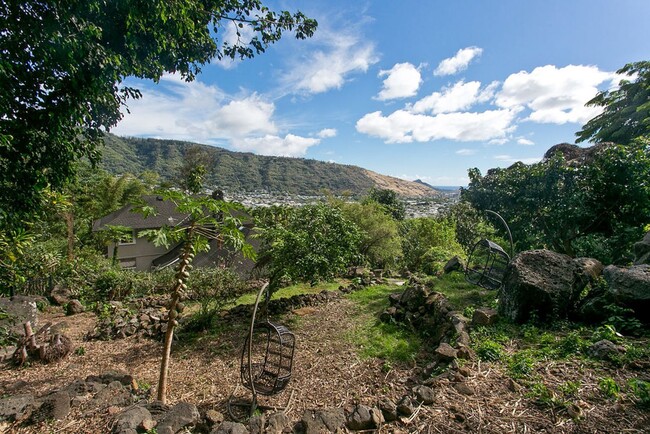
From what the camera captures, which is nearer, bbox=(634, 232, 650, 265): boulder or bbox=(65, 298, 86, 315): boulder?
bbox=(634, 232, 650, 265): boulder

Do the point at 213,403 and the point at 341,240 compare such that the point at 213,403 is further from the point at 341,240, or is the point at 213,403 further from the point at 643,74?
the point at 643,74

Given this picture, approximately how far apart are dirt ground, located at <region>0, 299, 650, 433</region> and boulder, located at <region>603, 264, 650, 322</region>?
1662 mm

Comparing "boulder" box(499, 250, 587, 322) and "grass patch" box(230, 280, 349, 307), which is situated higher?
"boulder" box(499, 250, 587, 322)

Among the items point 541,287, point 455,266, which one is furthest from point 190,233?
point 455,266

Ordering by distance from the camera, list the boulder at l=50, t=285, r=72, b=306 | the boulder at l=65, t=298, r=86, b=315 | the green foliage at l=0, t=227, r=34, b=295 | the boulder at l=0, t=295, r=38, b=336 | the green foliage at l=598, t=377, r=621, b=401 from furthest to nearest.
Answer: the boulder at l=50, t=285, r=72, b=306 → the boulder at l=65, t=298, r=86, b=315 → the boulder at l=0, t=295, r=38, b=336 → the green foliage at l=0, t=227, r=34, b=295 → the green foliage at l=598, t=377, r=621, b=401

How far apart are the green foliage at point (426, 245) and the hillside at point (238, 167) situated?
58.9 meters

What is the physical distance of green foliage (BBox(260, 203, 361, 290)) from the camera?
272 inches

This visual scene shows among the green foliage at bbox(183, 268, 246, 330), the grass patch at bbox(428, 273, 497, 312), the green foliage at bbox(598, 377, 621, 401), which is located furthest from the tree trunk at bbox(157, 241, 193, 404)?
the grass patch at bbox(428, 273, 497, 312)

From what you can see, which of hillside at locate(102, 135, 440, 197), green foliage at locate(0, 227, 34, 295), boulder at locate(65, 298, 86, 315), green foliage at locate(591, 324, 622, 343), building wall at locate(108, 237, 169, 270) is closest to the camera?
green foliage at locate(0, 227, 34, 295)

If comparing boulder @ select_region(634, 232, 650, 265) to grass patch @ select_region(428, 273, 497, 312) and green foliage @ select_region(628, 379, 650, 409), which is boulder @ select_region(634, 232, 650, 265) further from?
green foliage @ select_region(628, 379, 650, 409)

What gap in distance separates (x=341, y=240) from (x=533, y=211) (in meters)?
6.04

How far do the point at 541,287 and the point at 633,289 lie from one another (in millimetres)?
1177

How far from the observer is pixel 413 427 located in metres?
3.19

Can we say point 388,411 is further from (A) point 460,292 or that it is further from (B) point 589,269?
(A) point 460,292
